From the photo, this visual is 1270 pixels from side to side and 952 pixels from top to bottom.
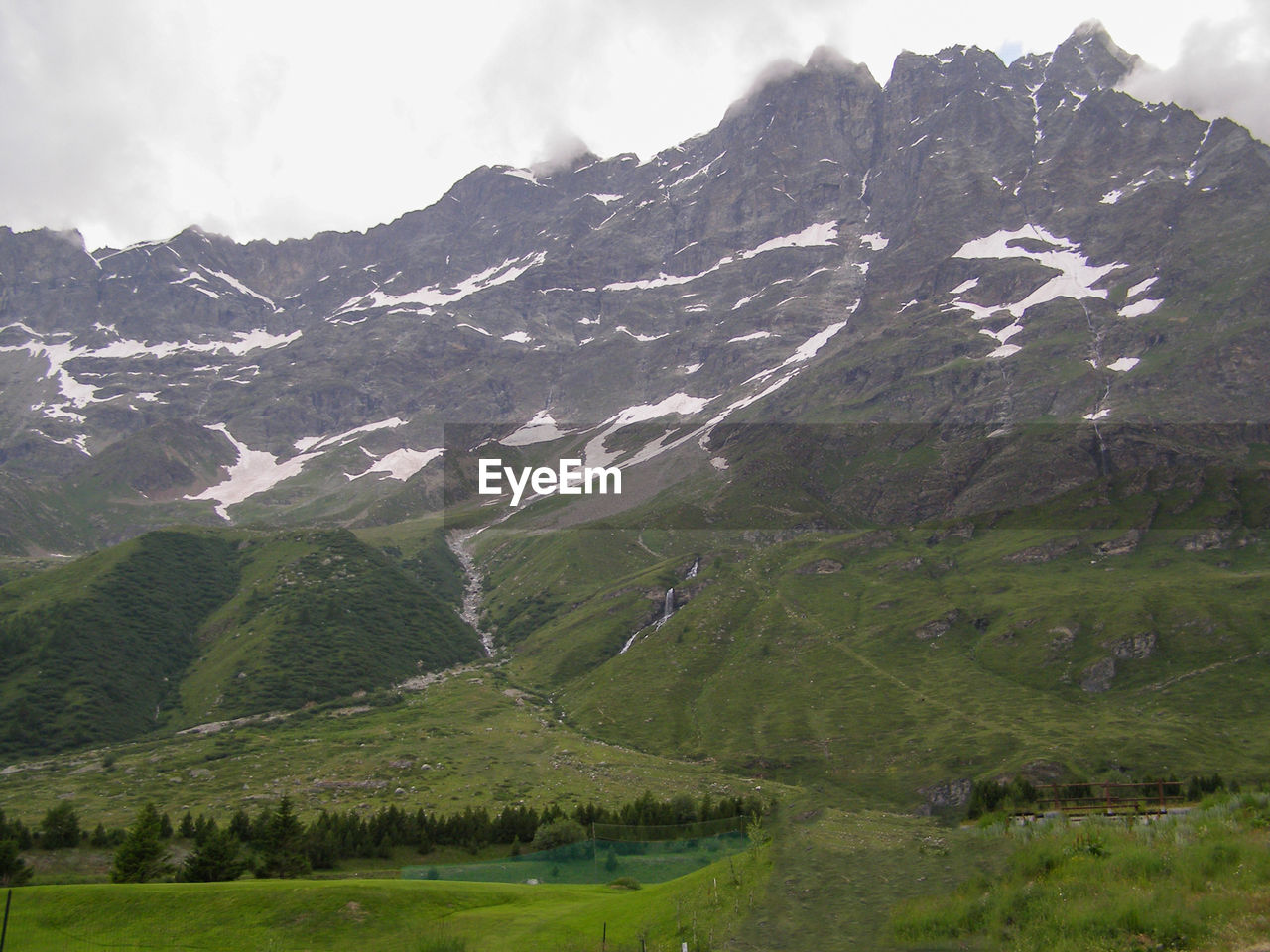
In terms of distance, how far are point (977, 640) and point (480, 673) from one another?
4393 inches

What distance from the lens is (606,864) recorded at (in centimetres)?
5575

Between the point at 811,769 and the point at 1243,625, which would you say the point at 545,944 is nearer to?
the point at 811,769

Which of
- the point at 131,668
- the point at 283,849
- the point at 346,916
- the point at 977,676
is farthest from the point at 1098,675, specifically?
the point at 131,668

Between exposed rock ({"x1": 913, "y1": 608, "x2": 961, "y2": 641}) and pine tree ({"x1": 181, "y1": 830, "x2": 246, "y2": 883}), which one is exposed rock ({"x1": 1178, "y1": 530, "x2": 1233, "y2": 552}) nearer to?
exposed rock ({"x1": 913, "y1": 608, "x2": 961, "y2": 641})

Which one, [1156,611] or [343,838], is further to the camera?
[1156,611]

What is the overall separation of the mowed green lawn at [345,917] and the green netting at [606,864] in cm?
1379

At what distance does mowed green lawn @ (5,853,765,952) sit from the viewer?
109ft

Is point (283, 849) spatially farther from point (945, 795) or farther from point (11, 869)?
point (945, 795)

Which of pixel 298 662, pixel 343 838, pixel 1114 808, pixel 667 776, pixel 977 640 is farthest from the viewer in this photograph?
pixel 298 662

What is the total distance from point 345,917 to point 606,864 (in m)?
22.5

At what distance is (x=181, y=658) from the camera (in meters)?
189

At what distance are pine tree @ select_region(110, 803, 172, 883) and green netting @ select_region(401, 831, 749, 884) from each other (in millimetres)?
17661

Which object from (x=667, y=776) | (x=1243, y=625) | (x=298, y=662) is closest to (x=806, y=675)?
(x=667, y=776)

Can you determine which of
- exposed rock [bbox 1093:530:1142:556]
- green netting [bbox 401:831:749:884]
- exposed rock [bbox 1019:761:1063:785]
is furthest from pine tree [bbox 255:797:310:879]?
exposed rock [bbox 1093:530:1142:556]
